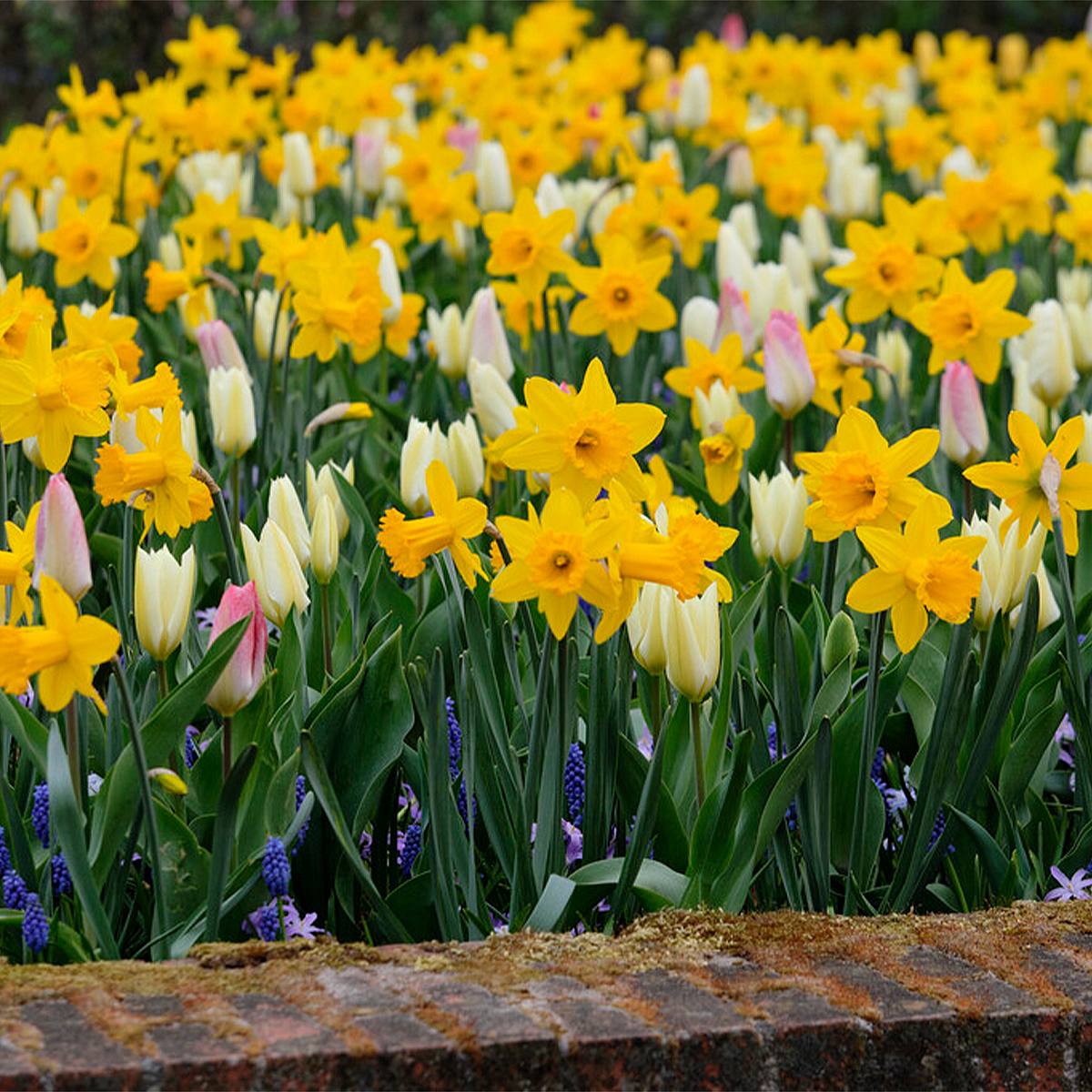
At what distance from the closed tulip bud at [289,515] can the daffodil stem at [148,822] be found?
45cm

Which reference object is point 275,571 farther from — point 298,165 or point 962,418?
point 298,165

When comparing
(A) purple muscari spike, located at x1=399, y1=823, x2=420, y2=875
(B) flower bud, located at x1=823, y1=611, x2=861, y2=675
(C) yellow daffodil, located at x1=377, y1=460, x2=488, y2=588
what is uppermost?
(C) yellow daffodil, located at x1=377, y1=460, x2=488, y2=588

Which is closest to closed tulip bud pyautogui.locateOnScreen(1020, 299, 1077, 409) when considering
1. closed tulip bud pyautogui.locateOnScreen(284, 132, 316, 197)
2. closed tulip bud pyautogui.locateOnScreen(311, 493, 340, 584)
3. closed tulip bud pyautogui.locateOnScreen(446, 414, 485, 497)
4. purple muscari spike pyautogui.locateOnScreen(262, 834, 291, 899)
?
closed tulip bud pyautogui.locateOnScreen(446, 414, 485, 497)

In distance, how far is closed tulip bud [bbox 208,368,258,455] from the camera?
9.53 ft

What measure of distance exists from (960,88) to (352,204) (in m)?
2.59

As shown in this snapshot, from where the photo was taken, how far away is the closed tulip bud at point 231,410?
114 inches

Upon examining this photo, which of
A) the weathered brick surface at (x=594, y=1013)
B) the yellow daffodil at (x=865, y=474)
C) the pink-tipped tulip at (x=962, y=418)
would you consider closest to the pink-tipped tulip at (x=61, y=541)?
the weathered brick surface at (x=594, y=1013)

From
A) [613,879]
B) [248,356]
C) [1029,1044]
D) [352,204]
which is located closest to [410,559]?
[613,879]

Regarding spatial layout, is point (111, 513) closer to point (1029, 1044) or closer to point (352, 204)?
point (1029, 1044)

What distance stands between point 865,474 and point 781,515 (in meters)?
0.57

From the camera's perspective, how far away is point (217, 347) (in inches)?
129

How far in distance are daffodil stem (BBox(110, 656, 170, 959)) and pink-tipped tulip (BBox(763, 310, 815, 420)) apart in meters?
1.46

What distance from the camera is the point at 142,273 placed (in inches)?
186

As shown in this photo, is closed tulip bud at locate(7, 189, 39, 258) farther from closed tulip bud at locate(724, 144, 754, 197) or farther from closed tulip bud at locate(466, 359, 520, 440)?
closed tulip bud at locate(724, 144, 754, 197)
